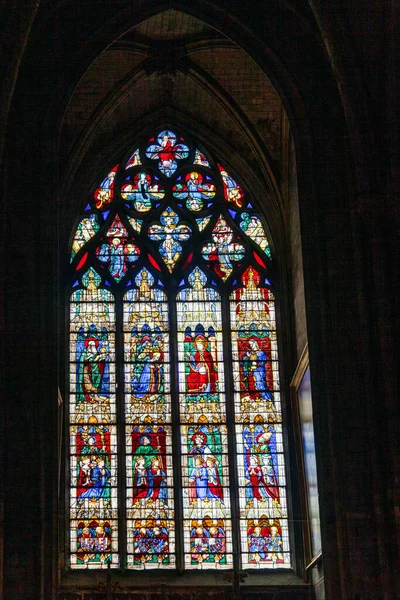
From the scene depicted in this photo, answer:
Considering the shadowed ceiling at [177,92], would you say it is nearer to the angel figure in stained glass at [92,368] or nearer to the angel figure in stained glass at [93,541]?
the angel figure in stained glass at [92,368]

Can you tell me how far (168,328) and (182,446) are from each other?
1798mm

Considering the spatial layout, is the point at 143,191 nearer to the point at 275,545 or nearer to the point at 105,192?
the point at 105,192

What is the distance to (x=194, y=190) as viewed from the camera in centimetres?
1856

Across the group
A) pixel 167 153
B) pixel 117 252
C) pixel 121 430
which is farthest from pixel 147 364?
pixel 167 153

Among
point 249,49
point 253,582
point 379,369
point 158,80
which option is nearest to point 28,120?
point 249,49

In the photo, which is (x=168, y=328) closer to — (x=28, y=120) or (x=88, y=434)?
(x=88, y=434)

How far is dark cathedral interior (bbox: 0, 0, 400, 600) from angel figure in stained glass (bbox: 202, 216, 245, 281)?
0.03m

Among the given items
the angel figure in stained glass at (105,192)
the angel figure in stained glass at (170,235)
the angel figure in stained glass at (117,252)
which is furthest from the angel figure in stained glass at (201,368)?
the angel figure in stained glass at (105,192)

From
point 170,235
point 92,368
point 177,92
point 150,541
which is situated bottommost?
point 150,541

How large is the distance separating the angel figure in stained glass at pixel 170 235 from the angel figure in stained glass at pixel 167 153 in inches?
26.9

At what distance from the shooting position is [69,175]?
17.5m

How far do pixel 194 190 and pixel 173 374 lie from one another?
3.11 metres

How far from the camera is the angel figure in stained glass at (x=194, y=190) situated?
60.6 ft

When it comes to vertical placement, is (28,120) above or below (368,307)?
above
